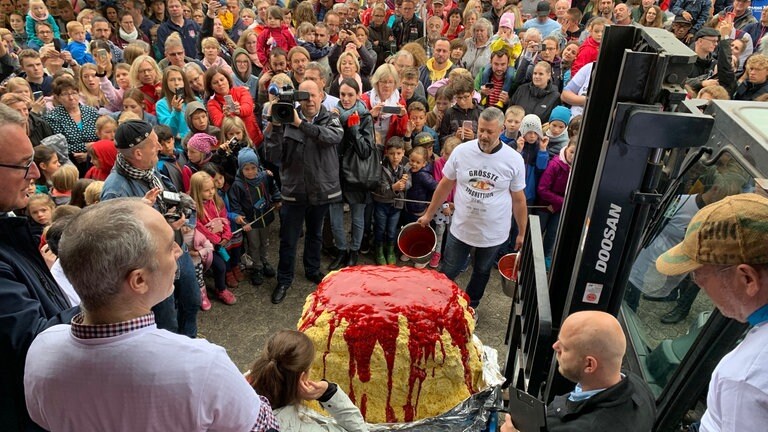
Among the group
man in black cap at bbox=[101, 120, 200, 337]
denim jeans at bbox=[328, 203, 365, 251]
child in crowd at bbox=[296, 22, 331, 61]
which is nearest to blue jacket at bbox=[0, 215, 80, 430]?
man in black cap at bbox=[101, 120, 200, 337]

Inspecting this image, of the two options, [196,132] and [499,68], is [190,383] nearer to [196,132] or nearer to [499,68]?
[196,132]

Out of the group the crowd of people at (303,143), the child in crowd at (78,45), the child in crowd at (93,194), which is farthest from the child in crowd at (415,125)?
the child in crowd at (78,45)

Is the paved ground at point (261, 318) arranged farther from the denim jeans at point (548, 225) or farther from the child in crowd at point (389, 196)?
the child in crowd at point (389, 196)

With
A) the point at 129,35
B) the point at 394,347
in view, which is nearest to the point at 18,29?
the point at 129,35

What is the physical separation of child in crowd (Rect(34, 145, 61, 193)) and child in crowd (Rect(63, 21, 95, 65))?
3280 mm

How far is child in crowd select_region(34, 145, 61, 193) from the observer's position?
4.36 m

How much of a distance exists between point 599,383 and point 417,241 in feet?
9.08

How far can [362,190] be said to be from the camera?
514cm

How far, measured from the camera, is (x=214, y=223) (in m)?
4.58

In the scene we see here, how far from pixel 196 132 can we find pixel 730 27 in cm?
783

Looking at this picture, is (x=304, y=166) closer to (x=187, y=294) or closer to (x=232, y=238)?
(x=232, y=238)

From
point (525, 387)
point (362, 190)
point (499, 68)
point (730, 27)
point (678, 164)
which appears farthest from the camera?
point (730, 27)

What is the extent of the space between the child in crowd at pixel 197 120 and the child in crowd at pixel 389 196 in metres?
1.64

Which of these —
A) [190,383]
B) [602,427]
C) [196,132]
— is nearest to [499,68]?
[196,132]
